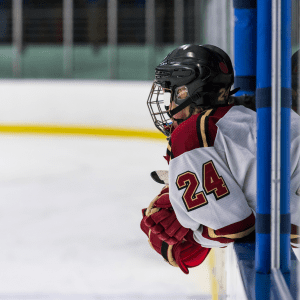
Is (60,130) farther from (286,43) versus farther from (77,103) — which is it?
(286,43)

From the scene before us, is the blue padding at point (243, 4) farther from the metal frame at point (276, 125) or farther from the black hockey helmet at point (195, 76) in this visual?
the metal frame at point (276, 125)

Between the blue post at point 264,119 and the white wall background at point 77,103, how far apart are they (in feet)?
15.3

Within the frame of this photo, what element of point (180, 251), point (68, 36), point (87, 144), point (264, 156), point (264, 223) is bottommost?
point (87, 144)

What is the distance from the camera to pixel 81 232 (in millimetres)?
2094

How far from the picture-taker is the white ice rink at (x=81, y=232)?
57.2 inches

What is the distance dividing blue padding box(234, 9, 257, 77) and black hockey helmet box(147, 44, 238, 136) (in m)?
0.16

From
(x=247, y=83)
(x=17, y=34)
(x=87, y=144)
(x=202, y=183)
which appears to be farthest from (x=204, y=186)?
(x=17, y=34)

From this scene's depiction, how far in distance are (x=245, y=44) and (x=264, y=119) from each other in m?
0.44

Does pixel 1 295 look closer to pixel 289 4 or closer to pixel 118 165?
pixel 289 4

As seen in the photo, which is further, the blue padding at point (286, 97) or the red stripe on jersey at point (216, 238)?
the red stripe on jersey at point (216, 238)

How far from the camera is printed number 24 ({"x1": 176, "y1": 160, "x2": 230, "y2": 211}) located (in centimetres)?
75

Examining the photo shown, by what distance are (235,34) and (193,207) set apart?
514 millimetres

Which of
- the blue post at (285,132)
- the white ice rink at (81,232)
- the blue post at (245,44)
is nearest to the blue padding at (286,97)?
the blue post at (285,132)

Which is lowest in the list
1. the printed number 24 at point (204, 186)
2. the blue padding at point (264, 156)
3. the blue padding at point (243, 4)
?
the printed number 24 at point (204, 186)
